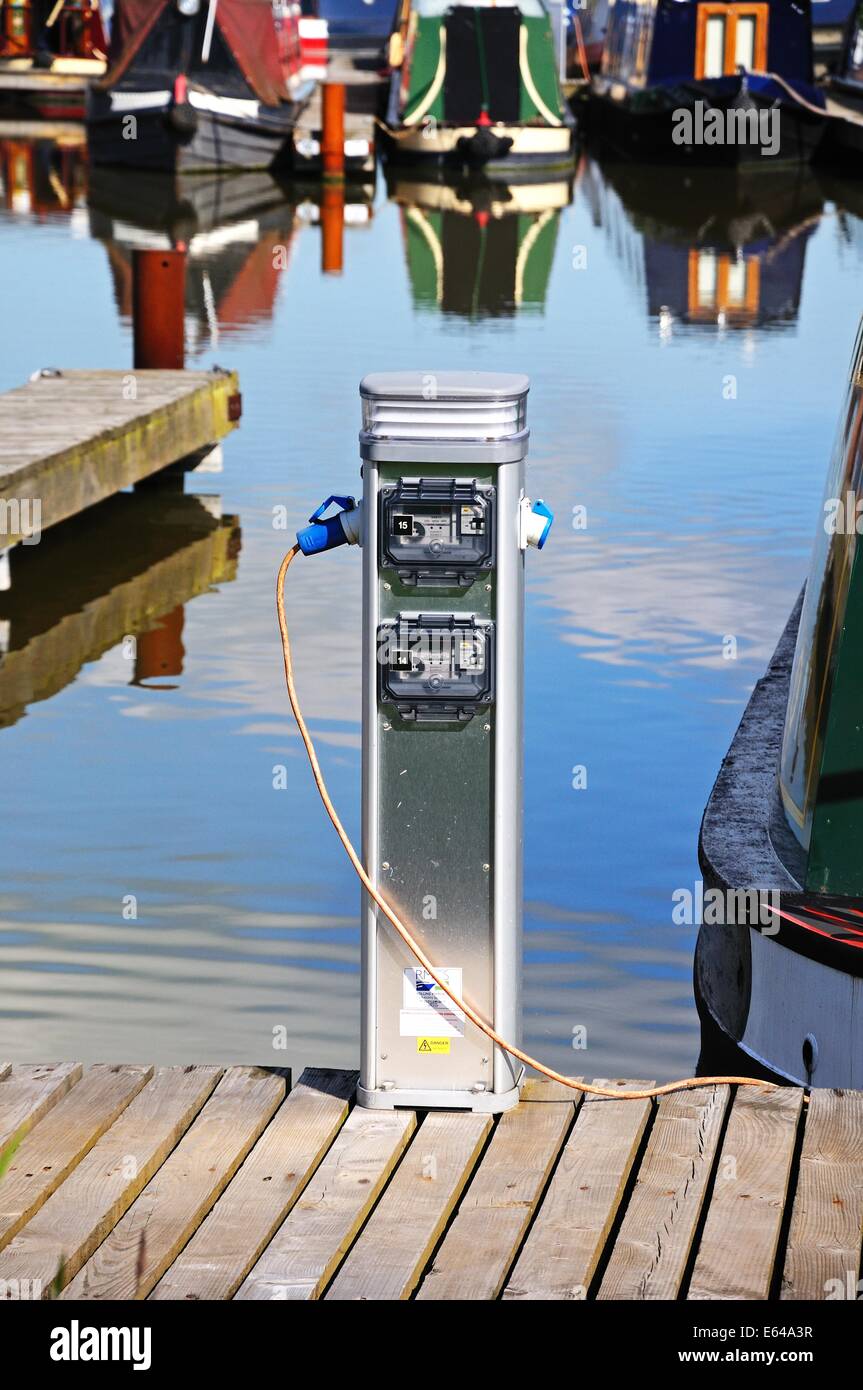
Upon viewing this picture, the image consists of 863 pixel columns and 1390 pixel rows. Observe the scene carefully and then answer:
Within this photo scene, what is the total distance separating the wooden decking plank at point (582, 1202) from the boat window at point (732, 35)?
112ft

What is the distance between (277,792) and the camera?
8.53 meters

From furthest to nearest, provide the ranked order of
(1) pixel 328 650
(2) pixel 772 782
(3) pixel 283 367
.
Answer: (3) pixel 283 367 < (1) pixel 328 650 < (2) pixel 772 782

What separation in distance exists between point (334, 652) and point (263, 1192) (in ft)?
19.9

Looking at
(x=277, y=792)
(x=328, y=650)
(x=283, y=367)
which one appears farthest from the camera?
(x=283, y=367)

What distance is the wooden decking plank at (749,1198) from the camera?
4.02 meters

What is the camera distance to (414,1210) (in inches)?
169

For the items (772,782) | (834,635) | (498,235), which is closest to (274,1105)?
(834,635)

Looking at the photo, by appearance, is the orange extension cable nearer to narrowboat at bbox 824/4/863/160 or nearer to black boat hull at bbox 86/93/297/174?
black boat hull at bbox 86/93/297/174

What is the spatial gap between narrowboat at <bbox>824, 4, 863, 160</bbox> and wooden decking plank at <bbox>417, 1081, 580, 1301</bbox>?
32.5 metres

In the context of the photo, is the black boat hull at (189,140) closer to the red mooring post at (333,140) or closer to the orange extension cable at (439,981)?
the red mooring post at (333,140)

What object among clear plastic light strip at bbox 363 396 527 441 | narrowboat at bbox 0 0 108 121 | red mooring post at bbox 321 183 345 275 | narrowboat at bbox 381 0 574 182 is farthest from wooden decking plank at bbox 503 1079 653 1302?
narrowboat at bbox 0 0 108 121

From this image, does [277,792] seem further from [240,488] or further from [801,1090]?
[240,488]

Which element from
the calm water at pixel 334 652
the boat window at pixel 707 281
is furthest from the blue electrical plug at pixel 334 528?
the boat window at pixel 707 281
